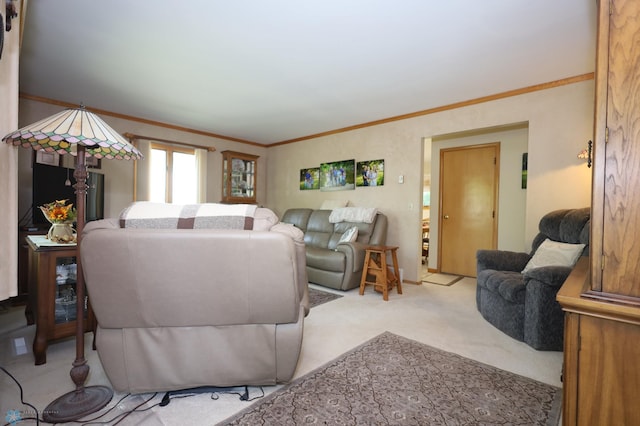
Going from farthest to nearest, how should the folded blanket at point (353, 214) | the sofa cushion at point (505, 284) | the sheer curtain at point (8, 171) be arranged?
1. the folded blanket at point (353, 214)
2. the sofa cushion at point (505, 284)
3. the sheer curtain at point (8, 171)

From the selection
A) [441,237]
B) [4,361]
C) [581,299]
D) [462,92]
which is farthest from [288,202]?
[581,299]

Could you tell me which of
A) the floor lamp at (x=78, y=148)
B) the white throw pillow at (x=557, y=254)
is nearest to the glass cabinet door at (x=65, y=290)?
the floor lamp at (x=78, y=148)

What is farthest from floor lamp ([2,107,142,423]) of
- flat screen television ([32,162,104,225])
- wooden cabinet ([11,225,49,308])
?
wooden cabinet ([11,225,49,308])

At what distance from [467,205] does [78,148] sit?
4.75 meters

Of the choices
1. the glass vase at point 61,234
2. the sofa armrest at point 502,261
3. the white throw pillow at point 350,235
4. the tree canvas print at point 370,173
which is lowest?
the sofa armrest at point 502,261

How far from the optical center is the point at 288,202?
6.03 meters

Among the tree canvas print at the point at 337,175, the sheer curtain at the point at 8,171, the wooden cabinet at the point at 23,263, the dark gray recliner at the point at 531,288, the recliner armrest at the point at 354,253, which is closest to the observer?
the sheer curtain at the point at 8,171

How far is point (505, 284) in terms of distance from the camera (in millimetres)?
2484

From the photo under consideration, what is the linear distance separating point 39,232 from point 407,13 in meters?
3.93

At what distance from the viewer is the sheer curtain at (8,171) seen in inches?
38.8

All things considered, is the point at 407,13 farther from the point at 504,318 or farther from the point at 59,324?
the point at 59,324

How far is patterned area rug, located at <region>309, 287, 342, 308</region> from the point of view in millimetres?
3330

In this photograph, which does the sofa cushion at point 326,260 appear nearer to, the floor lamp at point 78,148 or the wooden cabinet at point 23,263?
the floor lamp at point 78,148

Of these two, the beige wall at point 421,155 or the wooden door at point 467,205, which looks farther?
the wooden door at point 467,205
